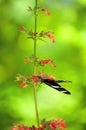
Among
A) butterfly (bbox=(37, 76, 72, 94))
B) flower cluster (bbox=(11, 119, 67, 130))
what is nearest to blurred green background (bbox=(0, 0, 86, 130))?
flower cluster (bbox=(11, 119, 67, 130))

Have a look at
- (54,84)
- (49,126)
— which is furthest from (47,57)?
(54,84)

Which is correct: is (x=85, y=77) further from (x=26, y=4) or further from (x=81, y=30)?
(x=26, y=4)

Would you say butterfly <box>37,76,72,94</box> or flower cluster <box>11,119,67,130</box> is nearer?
butterfly <box>37,76,72,94</box>

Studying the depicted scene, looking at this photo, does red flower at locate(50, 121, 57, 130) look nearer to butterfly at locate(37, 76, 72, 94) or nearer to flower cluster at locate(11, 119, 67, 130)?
flower cluster at locate(11, 119, 67, 130)

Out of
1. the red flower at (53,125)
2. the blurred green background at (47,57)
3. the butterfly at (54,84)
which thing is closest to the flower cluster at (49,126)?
the red flower at (53,125)

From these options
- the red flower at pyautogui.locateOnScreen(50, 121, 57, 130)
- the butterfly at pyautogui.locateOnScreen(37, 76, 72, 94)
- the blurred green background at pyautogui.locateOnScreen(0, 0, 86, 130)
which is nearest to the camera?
the butterfly at pyautogui.locateOnScreen(37, 76, 72, 94)

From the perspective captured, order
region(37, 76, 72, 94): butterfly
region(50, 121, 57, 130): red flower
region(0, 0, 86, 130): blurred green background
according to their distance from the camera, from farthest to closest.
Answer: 1. region(0, 0, 86, 130): blurred green background
2. region(50, 121, 57, 130): red flower
3. region(37, 76, 72, 94): butterfly

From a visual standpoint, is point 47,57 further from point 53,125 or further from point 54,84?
point 54,84

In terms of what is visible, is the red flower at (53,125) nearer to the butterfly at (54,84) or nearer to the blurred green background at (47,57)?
the butterfly at (54,84)
